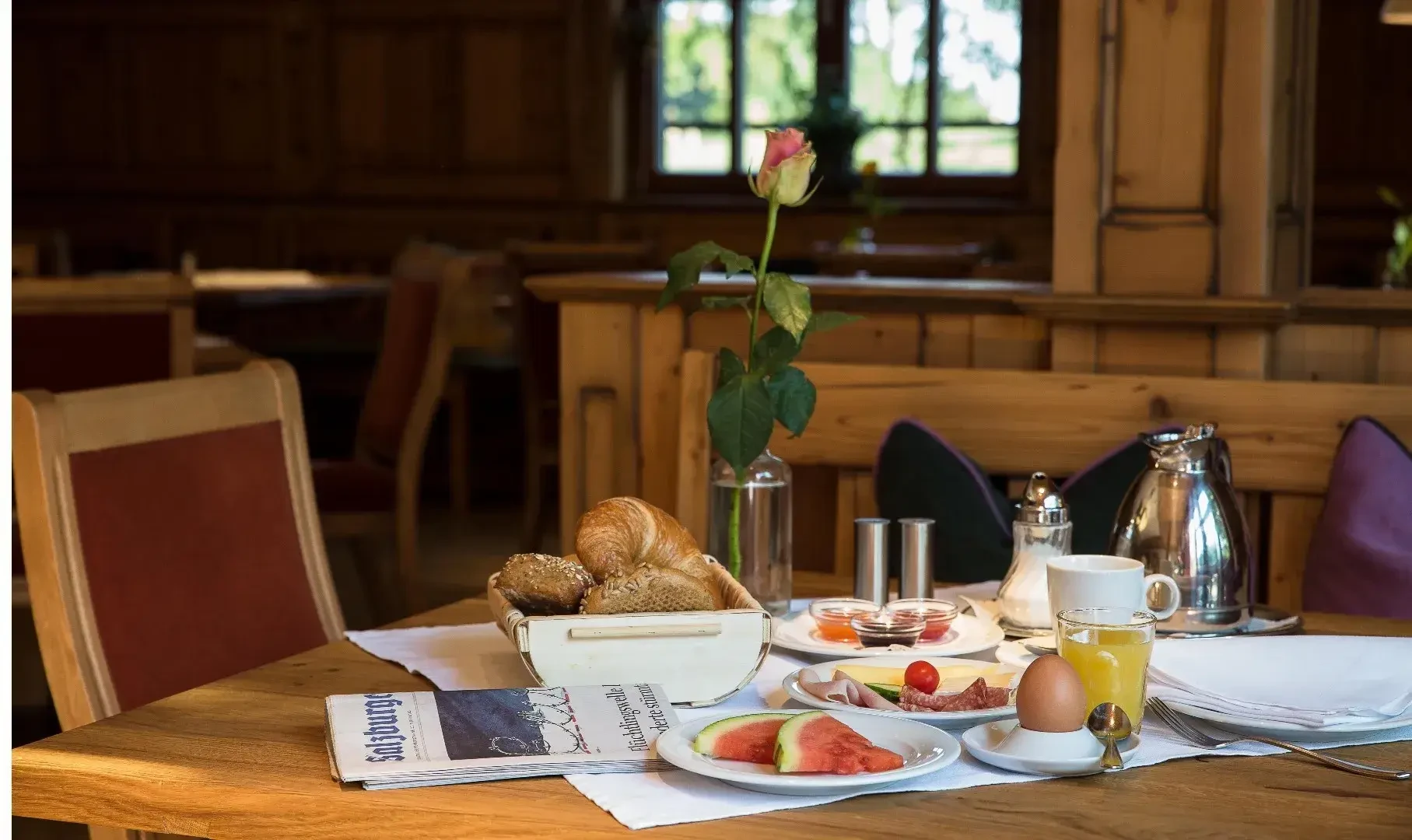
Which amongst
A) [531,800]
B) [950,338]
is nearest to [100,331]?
[950,338]

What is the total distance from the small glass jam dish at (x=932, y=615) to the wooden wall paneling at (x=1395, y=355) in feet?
3.87

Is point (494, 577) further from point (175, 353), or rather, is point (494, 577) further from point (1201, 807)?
point (175, 353)

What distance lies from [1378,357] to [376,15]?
699 cm

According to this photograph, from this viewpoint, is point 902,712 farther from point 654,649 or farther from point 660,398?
point 660,398

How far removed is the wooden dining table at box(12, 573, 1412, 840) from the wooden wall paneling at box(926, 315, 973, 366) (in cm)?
143

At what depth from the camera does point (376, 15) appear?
8.60m

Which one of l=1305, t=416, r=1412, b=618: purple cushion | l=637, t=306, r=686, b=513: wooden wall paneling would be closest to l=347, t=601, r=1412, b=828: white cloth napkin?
l=1305, t=416, r=1412, b=618: purple cushion

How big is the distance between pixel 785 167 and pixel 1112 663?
1.77ft

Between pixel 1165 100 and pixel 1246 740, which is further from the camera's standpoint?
pixel 1165 100

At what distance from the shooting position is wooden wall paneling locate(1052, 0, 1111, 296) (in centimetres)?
245

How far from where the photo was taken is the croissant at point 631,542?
1396 millimetres

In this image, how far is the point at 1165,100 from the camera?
7.99 feet

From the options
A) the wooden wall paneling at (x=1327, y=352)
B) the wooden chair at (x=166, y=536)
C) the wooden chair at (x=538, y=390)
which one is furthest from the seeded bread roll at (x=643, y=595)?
the wooden chair at (x=538, y=390)

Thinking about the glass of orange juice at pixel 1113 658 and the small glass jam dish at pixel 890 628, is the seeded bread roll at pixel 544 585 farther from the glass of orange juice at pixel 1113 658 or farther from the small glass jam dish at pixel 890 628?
the glass of orange juice at pixel 1113 658
